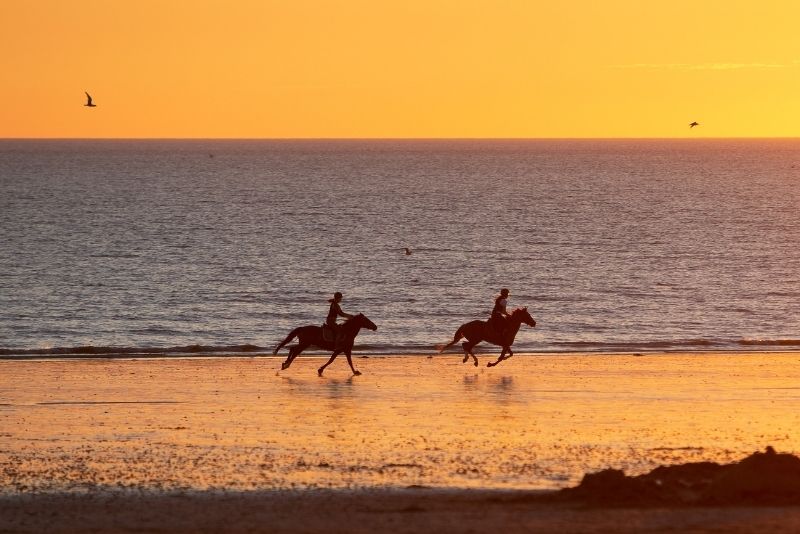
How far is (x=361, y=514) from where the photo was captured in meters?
16.7

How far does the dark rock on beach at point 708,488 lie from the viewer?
17094 millimetres

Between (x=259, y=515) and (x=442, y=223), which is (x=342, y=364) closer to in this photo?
(x=259, y=515)

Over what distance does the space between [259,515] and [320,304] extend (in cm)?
3726

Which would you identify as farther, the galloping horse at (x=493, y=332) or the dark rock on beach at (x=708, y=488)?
the galloping horse at (x=493, y=332)

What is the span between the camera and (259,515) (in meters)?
16.6

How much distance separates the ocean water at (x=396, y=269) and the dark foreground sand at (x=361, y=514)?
64.4 ft

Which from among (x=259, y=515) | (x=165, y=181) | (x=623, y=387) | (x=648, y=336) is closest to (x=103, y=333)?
(x=648, y=336)

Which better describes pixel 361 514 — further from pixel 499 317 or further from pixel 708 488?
pixel 499 317

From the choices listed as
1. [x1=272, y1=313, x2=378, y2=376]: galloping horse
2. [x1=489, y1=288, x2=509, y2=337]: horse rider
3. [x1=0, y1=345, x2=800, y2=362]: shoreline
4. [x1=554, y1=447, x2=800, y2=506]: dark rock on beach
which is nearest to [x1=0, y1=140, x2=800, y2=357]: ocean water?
[x1=0, y1=345, x2=800, y2=362]: shoreline

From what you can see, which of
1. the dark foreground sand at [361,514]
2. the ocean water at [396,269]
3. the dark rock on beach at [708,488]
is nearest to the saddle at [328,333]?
the ocean water at [396,269]

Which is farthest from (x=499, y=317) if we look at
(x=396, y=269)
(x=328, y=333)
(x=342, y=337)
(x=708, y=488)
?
(x=396, y=269)

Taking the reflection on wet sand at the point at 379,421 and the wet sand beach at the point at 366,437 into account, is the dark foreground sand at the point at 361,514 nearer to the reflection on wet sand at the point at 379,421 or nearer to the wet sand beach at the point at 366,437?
the wet sand beach at the point at 366,437

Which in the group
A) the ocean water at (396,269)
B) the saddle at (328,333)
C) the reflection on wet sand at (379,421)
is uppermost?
the saddle at (328,333)

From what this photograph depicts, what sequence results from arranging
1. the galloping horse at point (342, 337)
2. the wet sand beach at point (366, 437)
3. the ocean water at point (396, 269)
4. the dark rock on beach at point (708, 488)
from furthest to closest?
the ocean water at point (396, 269), the galloping horse at point (342, 337), the dark rock on beach at point (708, 488), the wet sand beach at point (366, 437)
